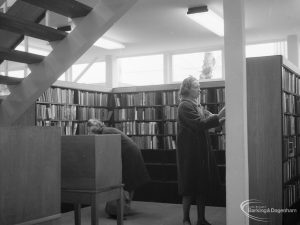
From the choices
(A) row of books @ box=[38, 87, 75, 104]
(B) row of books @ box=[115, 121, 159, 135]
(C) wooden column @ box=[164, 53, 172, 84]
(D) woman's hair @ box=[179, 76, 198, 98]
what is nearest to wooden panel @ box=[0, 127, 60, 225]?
(D) woman's hair @ box=[179, 76, 198, 98]

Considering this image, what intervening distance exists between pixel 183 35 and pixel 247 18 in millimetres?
1735

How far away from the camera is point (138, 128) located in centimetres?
786

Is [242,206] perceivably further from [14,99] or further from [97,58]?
[97,58]

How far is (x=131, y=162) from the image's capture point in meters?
5.87

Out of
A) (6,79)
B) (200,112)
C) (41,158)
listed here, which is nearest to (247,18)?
(200,112)

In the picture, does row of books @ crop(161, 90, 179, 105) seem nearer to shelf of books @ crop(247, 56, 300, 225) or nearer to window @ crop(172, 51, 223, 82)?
shelf of books @ crop(247, 56, 300, 225)

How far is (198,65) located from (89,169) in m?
7.80

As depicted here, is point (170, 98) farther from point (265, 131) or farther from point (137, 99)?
point (265, 131)

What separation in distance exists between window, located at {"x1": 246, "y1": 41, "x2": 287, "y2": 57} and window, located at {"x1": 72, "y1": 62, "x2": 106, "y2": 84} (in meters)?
3.97

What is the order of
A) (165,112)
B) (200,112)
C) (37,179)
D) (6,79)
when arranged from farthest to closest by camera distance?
(165,112) < (200,112) < (6,79) < (37,179)

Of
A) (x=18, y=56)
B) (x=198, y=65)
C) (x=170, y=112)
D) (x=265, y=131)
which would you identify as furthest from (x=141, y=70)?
(x=18, y=56)

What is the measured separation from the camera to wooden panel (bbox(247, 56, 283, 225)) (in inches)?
189

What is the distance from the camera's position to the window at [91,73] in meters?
11.6

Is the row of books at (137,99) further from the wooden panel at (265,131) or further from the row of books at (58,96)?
the wooden panel at (265,131)
